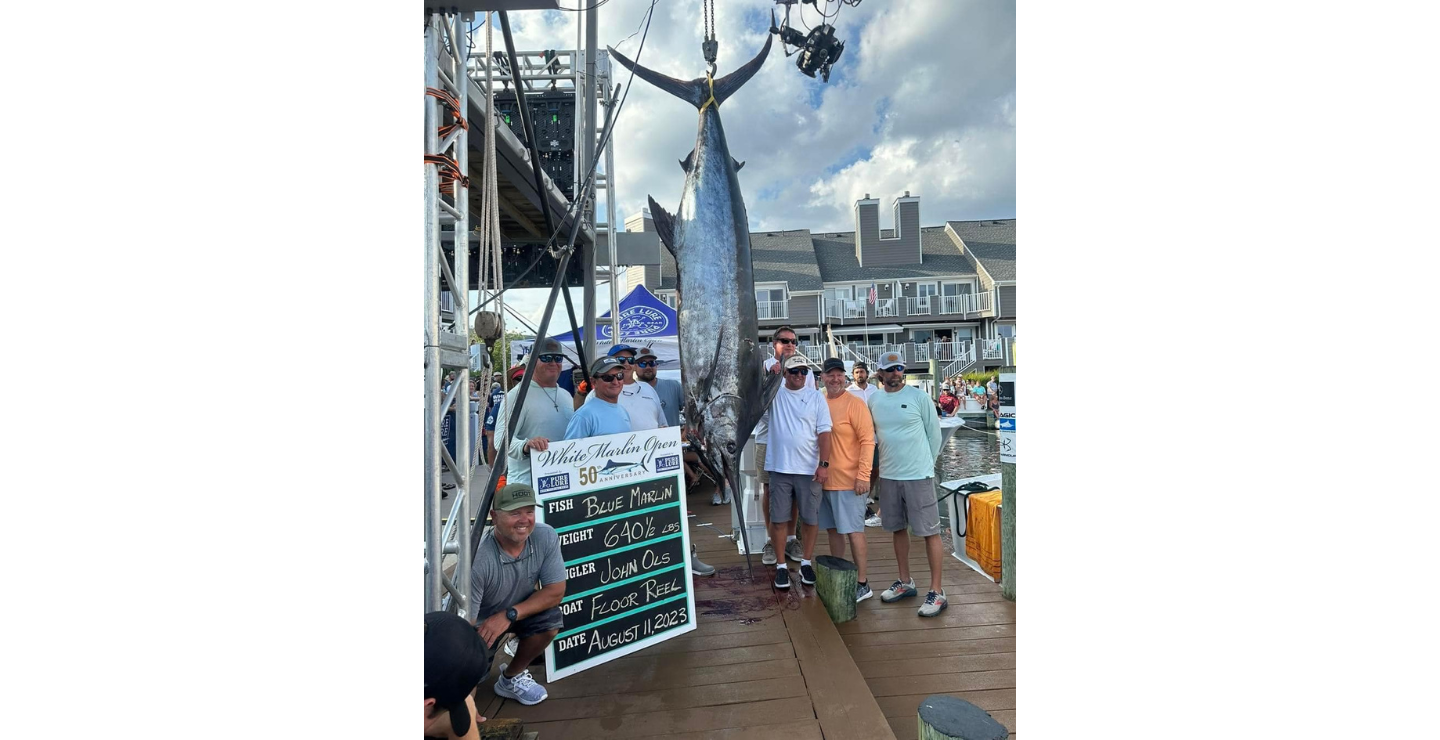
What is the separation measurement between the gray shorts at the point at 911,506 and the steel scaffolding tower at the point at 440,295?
2.11m

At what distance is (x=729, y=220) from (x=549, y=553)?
4.63ft

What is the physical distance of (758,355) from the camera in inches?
101

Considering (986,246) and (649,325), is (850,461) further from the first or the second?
(986,246)

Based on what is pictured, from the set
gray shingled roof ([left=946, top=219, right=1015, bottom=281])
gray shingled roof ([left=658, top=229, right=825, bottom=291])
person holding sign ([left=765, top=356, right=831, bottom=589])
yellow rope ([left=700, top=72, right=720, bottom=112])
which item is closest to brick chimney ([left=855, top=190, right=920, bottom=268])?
person holding sign ([left=765, top=356, right=831, bottom=589])

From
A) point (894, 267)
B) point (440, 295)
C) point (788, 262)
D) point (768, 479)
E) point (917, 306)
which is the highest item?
point (788, 262)

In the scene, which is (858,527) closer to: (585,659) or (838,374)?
(838,374)

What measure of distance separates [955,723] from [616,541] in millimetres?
1425

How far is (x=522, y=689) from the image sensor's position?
2.28 m

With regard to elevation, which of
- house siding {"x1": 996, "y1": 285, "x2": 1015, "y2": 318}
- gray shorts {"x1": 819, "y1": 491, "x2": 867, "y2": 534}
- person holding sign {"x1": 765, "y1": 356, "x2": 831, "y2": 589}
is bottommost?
gray shorts {"x1": 819, "y1": 491, "x2": 867, "y2": 534}

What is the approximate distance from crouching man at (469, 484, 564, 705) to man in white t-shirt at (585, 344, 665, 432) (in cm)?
106

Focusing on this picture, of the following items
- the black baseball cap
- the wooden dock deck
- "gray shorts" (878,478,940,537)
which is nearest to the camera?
the black baseball cap

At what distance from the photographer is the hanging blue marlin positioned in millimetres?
2371

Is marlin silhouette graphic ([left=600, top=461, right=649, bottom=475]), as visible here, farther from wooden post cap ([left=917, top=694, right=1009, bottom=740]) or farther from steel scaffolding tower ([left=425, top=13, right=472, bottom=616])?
wooden post cap ([left=917, top=694, right=1009, bottom=740])

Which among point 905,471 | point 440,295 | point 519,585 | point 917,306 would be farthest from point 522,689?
point 917,306
